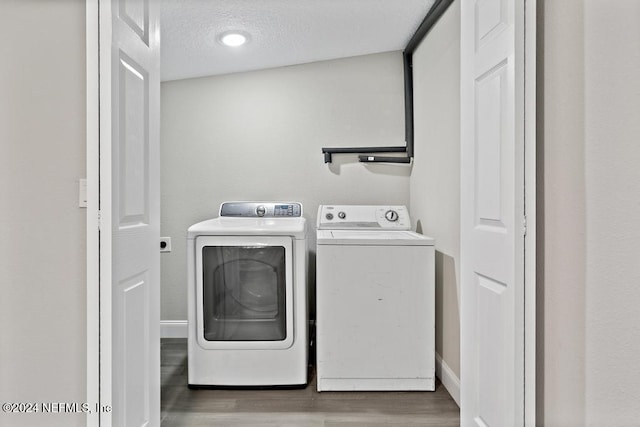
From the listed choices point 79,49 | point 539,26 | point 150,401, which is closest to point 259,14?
point 79,49

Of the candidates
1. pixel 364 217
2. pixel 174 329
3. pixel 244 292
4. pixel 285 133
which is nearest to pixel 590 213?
pixel 244 292

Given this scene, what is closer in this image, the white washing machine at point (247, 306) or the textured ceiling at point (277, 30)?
the textured ceiling at point (277, 30)

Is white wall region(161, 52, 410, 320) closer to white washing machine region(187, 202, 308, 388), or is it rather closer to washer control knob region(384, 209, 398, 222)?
washer control knob region(384, 209, 398, 222)

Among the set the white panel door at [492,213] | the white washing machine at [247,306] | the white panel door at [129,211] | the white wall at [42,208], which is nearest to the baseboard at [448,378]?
the white panel door at [492,213]

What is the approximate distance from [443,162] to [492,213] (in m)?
1.04

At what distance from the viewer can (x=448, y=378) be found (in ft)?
7.88

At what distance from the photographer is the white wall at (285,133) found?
10.8ft

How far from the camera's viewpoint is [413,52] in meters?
3.14

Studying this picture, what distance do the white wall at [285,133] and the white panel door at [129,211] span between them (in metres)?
1.53

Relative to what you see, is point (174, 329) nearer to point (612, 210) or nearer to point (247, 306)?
point (247, 306)

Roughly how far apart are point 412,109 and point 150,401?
8.14 feet

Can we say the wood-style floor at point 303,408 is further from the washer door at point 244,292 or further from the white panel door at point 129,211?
the white panel door at point 129,211

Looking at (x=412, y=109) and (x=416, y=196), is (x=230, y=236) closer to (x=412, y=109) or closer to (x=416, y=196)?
(x=416, y=196)

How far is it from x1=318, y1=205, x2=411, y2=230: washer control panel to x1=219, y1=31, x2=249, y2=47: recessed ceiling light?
1.20 m
